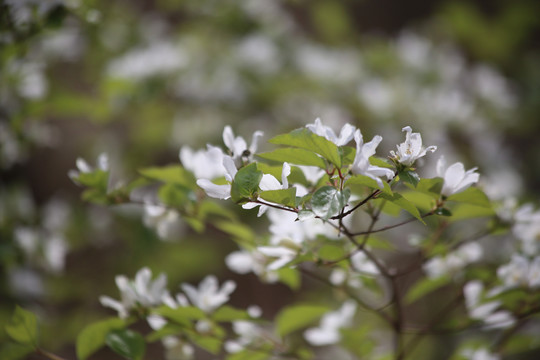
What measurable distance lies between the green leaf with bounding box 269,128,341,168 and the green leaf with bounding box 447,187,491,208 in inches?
6.7

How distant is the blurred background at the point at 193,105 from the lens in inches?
49.5

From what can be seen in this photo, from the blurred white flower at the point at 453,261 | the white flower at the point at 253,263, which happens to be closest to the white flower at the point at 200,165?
the white flower at the point at 253,263

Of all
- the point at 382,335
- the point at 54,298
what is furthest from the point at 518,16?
the point at 54,298

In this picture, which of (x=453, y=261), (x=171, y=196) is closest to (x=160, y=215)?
(x=171, y=196)

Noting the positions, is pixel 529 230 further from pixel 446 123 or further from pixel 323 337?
pixel 446 123

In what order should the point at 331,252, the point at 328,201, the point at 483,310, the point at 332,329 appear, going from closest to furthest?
the point at 328,201 < the point at 331,252 < the point at 483,310 < the point at 332,329

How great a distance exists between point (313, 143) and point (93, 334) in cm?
43

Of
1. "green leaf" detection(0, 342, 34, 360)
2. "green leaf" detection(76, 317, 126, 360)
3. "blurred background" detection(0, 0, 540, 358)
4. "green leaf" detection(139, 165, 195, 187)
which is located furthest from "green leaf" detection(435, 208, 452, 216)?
"blurred background" detection(0, 0, 540, 358)

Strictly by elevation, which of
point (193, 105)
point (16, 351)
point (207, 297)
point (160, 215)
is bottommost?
point (16, 351)

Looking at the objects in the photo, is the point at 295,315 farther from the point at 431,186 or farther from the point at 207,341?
the point at 431,186

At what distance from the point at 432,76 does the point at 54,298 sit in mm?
1574

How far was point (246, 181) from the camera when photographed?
1.59ft

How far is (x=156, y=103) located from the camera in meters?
1.96

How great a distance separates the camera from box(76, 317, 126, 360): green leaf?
67cm
